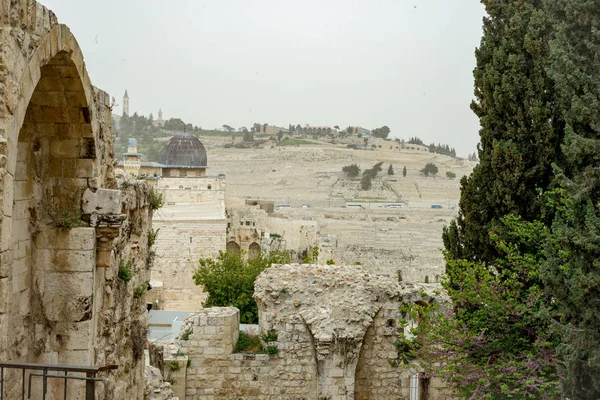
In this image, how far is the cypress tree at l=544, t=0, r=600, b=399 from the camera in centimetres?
650

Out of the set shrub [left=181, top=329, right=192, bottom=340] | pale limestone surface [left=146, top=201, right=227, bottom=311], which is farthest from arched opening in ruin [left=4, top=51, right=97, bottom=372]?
pale limestone surface [left=146, top=201, right=227, bottom=311]

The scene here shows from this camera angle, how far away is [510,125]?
983 centimetres

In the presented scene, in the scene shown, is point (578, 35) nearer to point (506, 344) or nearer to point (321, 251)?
point (506, 344)

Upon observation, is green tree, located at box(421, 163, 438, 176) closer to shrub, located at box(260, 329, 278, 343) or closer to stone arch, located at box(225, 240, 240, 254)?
stone arch, located at box(225, 240, 240, 254)

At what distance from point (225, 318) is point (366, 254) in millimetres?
16124

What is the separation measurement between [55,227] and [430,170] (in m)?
64.5

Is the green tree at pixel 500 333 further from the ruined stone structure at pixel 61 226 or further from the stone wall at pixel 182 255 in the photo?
the stone wall at pixel 182 255

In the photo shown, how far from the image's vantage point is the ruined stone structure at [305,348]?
10305mm

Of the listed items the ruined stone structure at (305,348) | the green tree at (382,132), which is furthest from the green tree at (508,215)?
the green tree at (382,132)

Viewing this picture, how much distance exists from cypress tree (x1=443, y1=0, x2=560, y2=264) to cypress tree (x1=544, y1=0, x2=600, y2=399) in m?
2.16

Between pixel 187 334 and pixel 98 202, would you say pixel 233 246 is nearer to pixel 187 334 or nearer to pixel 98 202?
pixel 187 334

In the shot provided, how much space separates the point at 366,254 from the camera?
26.0 m

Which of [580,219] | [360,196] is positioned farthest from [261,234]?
[580,219]

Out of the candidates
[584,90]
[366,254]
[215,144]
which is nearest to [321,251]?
[366,254]
